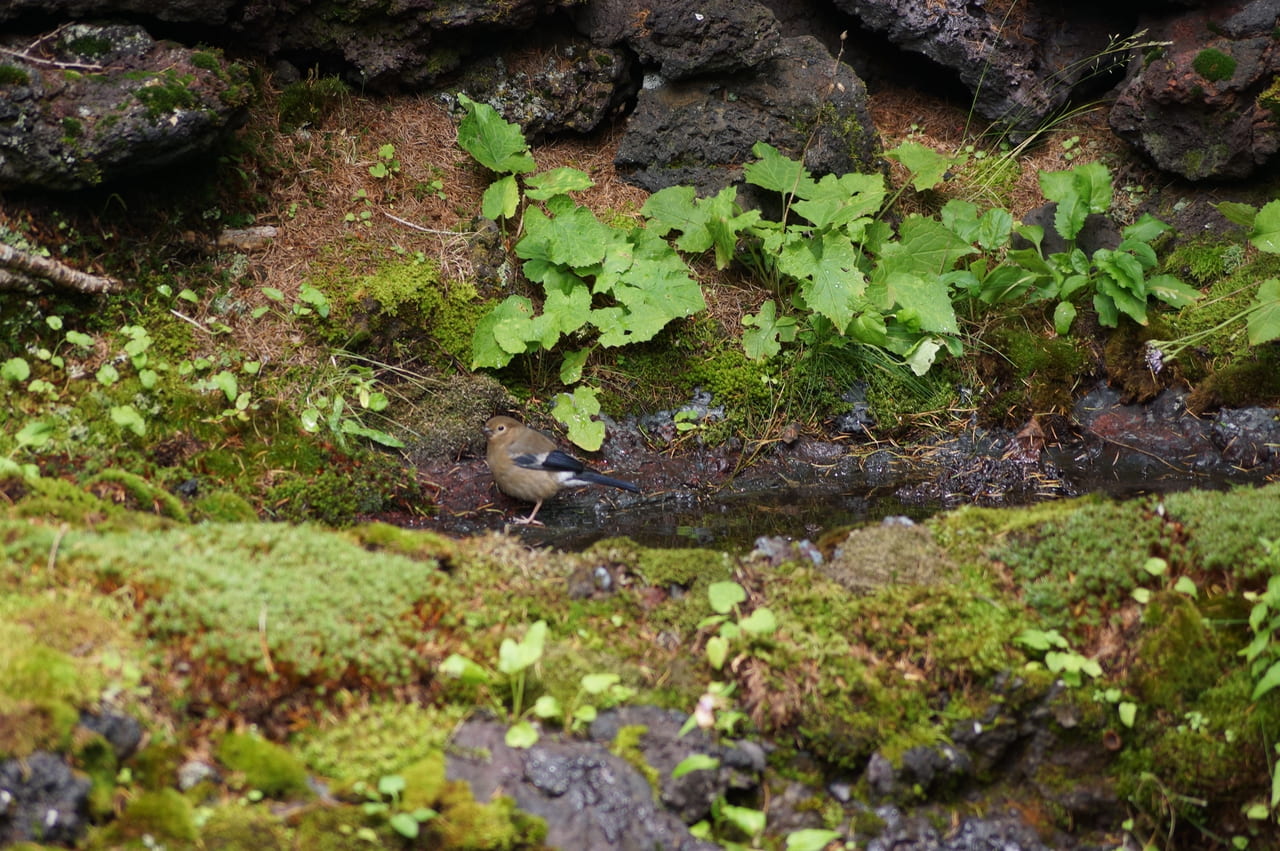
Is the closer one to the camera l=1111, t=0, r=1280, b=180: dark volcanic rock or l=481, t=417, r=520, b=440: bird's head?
l=481, t=417, r=520, b=440: bird's head

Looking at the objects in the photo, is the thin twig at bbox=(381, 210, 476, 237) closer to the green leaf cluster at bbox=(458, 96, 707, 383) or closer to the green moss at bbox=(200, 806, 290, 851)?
the green leaf cluster at bbox=(458, 96, 707, 383)

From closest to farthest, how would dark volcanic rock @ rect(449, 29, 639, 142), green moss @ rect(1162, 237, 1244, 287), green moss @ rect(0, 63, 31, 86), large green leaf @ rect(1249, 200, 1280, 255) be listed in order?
1. green moss @ rect(0, 63, 31, 86)
2. large green leaf @ rect(1249, 200, 1280, 255)
3. green moss @ rect(1162, 237, 1244, 287)
4. dark volcanic rock @ rect(449, 29, 639, 142)

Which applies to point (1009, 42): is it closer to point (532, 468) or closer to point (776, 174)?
point (776, 174)

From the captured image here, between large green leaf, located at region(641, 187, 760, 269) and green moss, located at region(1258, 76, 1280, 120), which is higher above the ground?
green moss, located at region(1258, 76, 1280, 120)

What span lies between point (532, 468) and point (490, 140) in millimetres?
2876

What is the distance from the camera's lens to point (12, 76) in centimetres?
602

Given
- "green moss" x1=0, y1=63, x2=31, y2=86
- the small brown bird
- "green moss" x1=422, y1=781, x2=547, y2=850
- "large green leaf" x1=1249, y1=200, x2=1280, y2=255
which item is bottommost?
the small brown bird

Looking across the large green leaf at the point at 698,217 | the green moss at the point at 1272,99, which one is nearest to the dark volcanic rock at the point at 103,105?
the large green leaf at the point at 698,217

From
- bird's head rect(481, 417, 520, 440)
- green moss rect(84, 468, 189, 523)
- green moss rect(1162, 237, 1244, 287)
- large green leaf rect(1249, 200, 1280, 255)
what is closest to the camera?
green moss rect(84, 468, 189, 523)

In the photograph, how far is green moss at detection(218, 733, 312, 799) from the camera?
3326 millimetres

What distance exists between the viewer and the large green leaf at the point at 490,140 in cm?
780

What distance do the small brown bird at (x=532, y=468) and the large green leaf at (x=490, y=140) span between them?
2308mm

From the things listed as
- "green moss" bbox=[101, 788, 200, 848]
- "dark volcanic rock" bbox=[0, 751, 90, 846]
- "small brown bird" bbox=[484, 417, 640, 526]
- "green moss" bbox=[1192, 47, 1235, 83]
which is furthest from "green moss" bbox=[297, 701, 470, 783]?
"green moss" bbox=[1192, 47, 1235, 83]

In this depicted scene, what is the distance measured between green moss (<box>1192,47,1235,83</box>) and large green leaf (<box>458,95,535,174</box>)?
537cm
